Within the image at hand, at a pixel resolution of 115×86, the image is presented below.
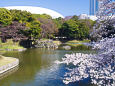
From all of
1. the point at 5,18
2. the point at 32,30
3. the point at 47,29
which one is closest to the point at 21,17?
the point at 5,18

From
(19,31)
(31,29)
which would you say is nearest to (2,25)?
(19,31)

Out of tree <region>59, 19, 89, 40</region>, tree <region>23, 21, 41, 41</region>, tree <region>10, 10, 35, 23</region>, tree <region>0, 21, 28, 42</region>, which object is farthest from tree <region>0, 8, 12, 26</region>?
tree <region>59, 19, 89, 40</region>

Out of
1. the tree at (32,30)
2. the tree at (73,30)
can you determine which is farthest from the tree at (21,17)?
the tree at (73,30)

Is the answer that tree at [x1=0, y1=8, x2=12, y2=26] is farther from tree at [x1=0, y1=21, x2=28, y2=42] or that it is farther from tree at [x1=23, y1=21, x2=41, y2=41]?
tree at [x1=23, y1=21, x2=41, y2=41]

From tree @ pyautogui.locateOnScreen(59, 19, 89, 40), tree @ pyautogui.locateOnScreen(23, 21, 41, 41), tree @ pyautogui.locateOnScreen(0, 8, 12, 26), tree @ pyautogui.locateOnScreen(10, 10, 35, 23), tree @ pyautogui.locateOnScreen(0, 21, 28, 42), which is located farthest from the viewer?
tree @ pyautogui.locateOnScreen(59, 19, 89, 40)

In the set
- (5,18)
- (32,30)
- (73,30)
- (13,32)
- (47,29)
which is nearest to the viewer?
(13,32)

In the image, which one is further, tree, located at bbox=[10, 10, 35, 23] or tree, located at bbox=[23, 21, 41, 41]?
tree, located at bbox=[10, 10, 35, 23]

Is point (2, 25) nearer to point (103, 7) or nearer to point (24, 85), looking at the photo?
point (24, 85)

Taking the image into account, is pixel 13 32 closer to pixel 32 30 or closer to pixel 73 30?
pixel 32 30

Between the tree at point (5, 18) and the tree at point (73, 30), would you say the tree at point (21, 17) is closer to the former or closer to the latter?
the tree at point (5, 18)

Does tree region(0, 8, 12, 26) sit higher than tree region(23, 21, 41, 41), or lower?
higher

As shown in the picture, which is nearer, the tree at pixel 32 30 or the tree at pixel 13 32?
the tree at pixel 13 32

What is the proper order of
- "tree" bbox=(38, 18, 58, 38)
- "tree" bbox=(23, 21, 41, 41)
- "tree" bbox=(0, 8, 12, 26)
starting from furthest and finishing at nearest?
"tree" bbox=(38, 18, 58, 38) < "tree" bbox=(23, 21, 41, 41) < "tree" bbox=(0, 8, 12, 26)

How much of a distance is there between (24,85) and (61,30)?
45.5 m
